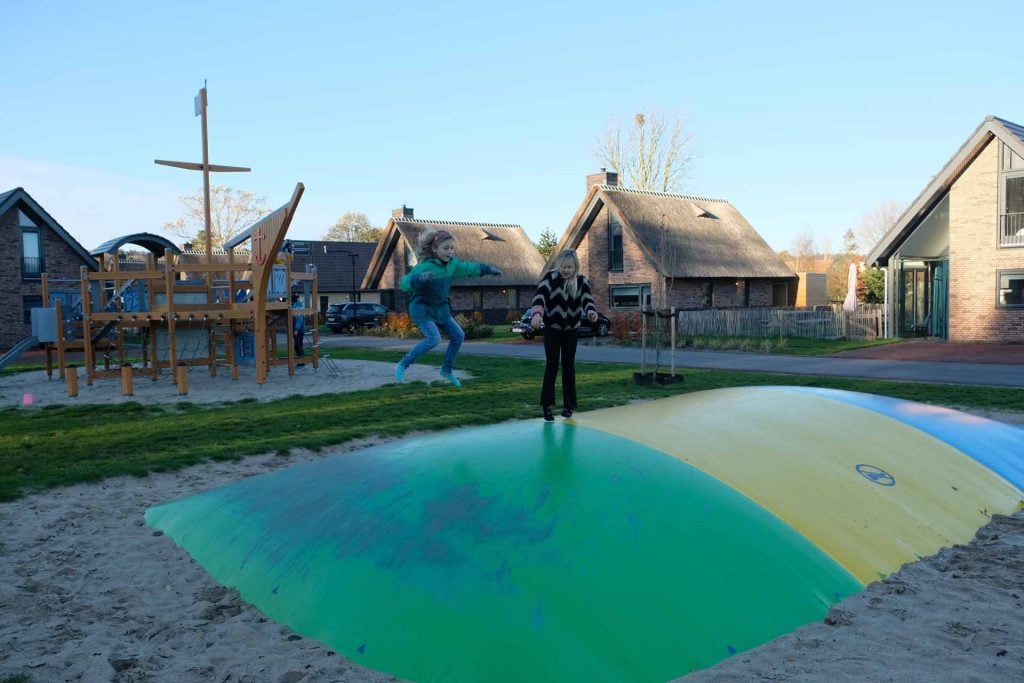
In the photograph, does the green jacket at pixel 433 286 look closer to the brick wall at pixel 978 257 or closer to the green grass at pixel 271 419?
the green grass at pixel 271 419

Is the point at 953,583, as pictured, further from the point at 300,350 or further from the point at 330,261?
the point at 330,261

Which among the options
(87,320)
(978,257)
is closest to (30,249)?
(87,320)

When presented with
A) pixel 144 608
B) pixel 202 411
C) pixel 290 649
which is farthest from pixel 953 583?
pixel 202 411

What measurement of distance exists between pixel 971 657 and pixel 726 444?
8.78ft

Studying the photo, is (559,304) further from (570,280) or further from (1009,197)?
(1009,197)

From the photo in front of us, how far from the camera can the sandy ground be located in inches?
162

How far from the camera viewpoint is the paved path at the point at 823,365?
1628 cm

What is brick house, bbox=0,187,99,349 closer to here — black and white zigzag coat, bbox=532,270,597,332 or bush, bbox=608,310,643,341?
bush, bbox=608,310,643,341

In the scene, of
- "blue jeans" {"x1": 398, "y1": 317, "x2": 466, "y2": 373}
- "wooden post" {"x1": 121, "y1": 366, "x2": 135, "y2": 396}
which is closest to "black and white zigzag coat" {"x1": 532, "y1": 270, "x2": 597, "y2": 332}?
"blue jeans" {"x1": 398, "y1": 317, "x2": 466, "y2": 373}

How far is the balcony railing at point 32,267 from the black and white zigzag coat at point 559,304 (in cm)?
3639

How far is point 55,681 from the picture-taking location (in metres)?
4.05

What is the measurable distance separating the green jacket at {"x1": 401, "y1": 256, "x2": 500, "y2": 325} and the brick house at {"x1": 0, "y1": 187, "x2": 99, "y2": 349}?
30078 millimetres

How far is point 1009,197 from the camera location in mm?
25578

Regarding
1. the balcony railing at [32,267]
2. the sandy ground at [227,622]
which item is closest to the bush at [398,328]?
the balcony railing at [32,267]
